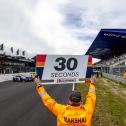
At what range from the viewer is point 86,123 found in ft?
14.3

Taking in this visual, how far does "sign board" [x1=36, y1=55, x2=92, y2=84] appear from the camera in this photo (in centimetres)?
625

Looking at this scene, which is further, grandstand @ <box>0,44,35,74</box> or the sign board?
grandstand @ <box>0,44,35,74</box>

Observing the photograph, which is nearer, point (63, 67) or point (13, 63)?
point (63, 67)

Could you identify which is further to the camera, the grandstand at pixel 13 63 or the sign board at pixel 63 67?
the grandstand at pixel 13 63

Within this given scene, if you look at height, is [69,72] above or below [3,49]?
below

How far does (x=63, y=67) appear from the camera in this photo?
6.33 meters

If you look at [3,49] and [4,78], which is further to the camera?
[3,49]

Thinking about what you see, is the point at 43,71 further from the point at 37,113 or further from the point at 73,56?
the point at 37,113

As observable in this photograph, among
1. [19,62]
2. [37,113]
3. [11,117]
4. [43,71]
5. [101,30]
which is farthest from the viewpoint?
[19,62]

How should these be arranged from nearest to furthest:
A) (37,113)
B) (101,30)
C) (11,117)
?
(11,117)
(37,113)
(101,30)

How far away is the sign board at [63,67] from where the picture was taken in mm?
6250

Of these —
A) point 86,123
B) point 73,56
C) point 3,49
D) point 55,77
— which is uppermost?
point 3,49

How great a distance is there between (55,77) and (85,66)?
625 mm

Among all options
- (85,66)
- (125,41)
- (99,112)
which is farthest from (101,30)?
(85,66)
